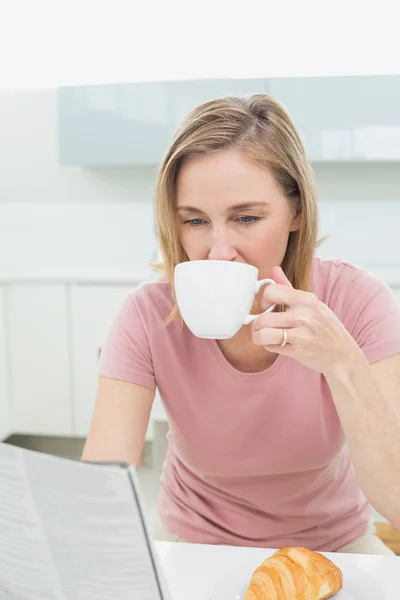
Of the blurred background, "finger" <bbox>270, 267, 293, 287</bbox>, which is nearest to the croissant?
"finger" <bbox>270, 267, 293, 287</bbox>

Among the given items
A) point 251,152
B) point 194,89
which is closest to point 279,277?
point 251,152

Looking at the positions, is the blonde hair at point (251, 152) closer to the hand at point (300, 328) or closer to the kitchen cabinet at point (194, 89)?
the hand at point (300, 328)

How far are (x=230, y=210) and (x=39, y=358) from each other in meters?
2.44

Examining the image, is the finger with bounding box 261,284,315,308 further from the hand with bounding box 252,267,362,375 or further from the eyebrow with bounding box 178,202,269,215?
the eyebrow with bounding box 178,202,269,215

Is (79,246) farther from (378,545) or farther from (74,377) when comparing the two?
(378,545)

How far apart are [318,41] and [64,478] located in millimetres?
3145

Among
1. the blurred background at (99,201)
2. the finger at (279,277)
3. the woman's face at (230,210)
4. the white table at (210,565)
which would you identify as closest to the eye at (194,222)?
the woman's face at (230,210)

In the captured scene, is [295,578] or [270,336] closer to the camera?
[295,578]

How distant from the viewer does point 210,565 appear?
0.87 meters

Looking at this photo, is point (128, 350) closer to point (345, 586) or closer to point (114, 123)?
point (345, 586)

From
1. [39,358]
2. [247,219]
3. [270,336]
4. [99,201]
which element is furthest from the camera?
[99,201]

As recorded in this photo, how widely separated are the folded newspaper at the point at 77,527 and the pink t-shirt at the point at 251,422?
59 centimetres

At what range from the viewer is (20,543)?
58 centimetres

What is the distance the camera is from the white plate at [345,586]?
30.1 inches
